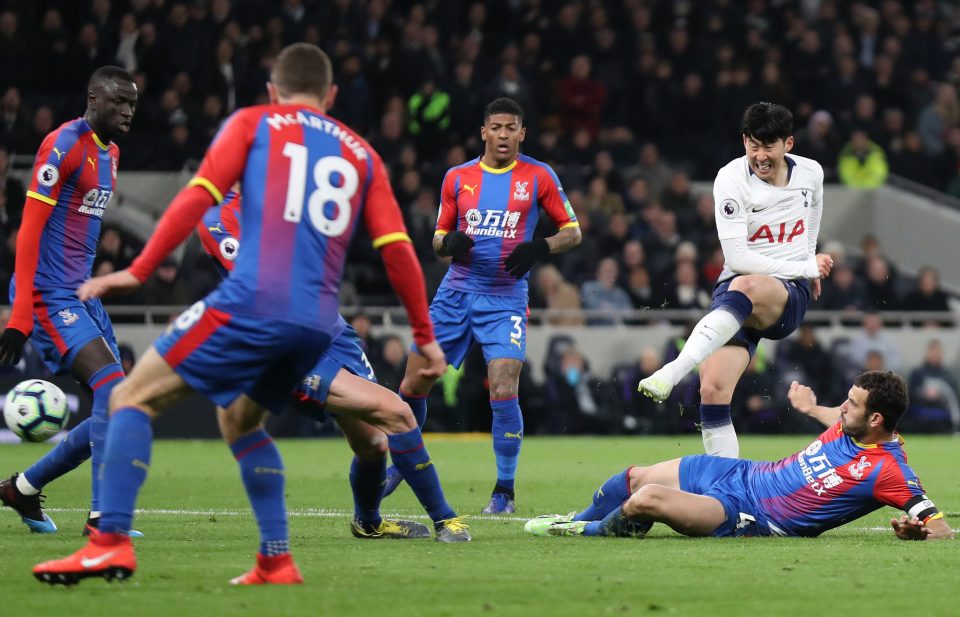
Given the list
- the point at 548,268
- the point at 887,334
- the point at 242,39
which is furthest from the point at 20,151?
the point at 887,334

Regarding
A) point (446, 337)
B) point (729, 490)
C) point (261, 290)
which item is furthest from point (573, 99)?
point (261, 290)

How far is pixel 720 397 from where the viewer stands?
966 cm

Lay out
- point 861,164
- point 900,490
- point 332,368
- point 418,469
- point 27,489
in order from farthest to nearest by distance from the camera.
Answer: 1. point 861,164
2. point 27,489
3. point 900,490
4. point 418,469
5. point 332,368

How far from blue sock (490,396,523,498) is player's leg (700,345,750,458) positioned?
122cm

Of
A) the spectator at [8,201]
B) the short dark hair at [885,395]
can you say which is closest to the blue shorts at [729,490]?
the short dark hair at [885,395]

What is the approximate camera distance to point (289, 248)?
19.7 feet

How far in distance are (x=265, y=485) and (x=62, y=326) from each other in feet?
8.84

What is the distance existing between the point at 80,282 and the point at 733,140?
15818mm

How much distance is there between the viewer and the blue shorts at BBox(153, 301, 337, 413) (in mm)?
5938

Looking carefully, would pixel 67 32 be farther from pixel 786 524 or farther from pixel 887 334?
pixel 786 524

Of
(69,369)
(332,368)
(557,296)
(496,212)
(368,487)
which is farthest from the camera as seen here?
(557,296)

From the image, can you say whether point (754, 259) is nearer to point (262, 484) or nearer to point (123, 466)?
point (262, 484)

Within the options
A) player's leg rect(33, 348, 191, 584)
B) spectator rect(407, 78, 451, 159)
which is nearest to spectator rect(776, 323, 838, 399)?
spectator rect(407, 78, 451, 159)

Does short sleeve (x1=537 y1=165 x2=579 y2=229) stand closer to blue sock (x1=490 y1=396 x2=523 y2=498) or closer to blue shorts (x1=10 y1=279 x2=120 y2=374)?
blue sock (x1=490 y1=396 x2=523 y2=498)
